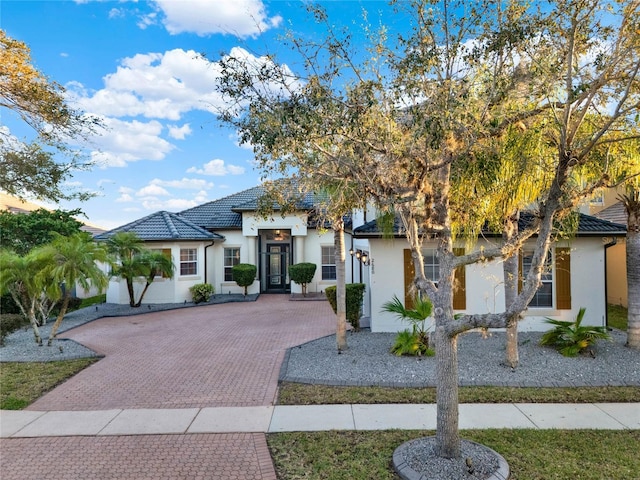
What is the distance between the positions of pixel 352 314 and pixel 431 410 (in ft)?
18.5

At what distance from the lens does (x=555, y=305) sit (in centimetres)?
1152

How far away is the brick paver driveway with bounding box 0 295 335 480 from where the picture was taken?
4.86 metres

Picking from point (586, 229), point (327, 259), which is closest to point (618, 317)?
point (586, 229)

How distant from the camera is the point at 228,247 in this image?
2116 centimetres

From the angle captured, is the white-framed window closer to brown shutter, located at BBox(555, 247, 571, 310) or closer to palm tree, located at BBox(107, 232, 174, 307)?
brown shutter, located at BBox(555, 247, 571, 310)

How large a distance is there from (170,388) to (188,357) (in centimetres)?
222

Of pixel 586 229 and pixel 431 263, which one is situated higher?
pixel 586 229

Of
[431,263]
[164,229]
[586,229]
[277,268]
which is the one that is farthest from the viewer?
[277,268]

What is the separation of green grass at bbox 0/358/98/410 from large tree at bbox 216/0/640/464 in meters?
6.22

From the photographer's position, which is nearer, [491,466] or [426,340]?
[491,466]

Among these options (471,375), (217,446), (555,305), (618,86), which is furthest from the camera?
(555,305)

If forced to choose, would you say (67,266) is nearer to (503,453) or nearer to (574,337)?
(503,453)

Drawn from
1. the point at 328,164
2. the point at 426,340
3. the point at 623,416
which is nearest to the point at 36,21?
the point at 328,164

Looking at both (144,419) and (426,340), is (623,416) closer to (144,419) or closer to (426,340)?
(426,340)
